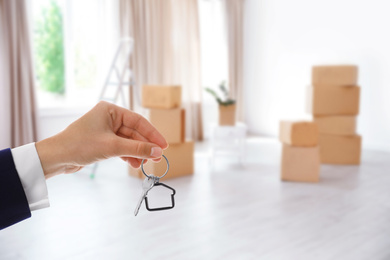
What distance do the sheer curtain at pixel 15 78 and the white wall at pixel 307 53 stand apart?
367 cm

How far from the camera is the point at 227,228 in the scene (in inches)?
103

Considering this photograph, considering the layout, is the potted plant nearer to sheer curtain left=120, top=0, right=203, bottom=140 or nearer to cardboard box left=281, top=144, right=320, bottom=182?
cardboard box left=281, top=144, right=320, bottom=182

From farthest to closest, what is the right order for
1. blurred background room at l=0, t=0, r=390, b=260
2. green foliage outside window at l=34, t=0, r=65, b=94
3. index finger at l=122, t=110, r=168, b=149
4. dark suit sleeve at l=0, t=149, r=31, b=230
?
1. green foliage outside window at l=34, t=0, r=65, b=94
2. blurred background room at l=0, t=0, r=390, b=260
3. index finger at l=122, t=110, r=168, b=149
4. dark suit sleeve at l=0, t=149, r=31, b=230

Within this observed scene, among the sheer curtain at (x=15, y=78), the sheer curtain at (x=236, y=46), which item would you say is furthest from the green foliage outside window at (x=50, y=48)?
the sheer curtain at (x=236, y=46)

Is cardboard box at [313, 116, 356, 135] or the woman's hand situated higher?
the woman's hand

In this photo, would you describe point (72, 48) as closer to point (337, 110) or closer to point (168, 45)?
point (168, 45)

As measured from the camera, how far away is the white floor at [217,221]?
2285mm

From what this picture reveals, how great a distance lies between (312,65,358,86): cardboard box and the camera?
4402mm

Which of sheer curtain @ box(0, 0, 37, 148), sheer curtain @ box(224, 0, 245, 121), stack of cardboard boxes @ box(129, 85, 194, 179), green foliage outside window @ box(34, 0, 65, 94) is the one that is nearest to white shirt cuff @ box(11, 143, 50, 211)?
stack of cardboard boxes @ box(129, 85, 194, 179)

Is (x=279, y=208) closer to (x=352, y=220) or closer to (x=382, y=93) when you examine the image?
(x=352, y=220)

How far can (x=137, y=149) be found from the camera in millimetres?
827

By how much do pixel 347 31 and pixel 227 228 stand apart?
3.92 meters

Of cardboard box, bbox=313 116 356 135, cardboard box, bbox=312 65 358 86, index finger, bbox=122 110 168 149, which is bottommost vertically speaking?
cardboard box, bbox=313 116 356 135

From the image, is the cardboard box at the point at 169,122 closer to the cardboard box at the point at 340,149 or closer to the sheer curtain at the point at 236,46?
the cardboard box at the point at 340,149
